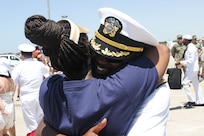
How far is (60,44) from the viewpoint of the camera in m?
1.33

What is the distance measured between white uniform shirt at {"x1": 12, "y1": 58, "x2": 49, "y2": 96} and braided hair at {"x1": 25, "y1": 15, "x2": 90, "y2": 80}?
440 cm

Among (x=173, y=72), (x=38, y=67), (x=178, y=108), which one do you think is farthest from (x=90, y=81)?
(x=173, y=72)

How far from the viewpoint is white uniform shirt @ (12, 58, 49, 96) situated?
5.69m

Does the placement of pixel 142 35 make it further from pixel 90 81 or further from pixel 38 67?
pixel 38 67

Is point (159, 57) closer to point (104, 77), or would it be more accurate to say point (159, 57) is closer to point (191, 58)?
point (104, 77)

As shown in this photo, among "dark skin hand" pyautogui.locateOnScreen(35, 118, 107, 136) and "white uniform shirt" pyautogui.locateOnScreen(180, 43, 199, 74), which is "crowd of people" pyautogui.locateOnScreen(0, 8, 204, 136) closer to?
"dark skin hand" pyautogui.locateOnScreen(35, 118, 107, 136)

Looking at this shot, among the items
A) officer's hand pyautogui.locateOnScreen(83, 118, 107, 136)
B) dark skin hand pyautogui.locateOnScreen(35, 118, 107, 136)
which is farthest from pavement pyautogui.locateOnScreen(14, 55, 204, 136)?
officer's hand pyautogui.locateOnScreen(83, 118, 107, 136)

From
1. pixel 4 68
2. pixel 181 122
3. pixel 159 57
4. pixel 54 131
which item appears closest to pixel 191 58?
pixel 181 122

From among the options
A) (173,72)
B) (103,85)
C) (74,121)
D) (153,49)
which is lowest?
(173,72)

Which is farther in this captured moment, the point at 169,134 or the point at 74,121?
the point at 169,134

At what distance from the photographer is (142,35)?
4.48 feet

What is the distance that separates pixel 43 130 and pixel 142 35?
58 centimetres

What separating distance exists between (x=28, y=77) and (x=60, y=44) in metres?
4.51

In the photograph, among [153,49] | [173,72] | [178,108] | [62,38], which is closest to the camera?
[62,38]
